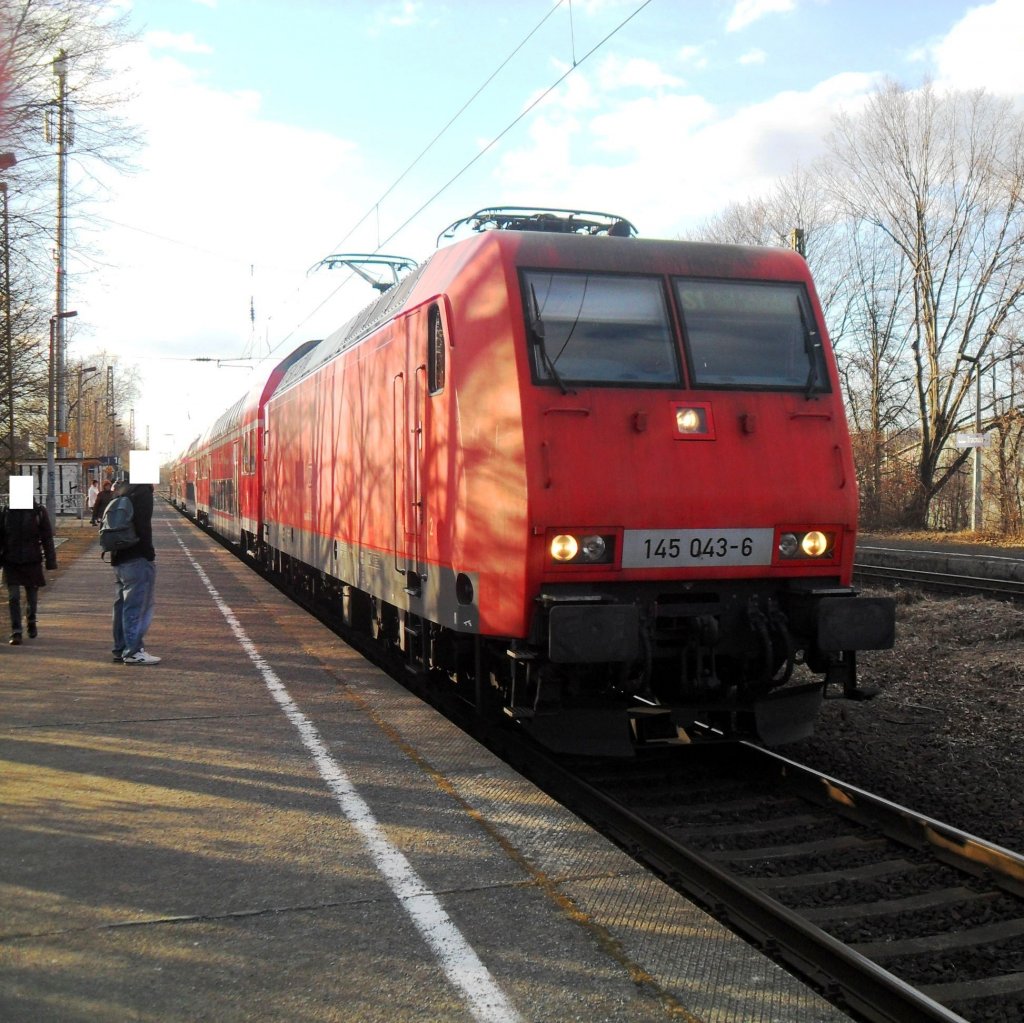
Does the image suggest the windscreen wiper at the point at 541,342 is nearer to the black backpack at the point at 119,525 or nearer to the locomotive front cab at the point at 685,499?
the locomotive front cab at the point at 685,499

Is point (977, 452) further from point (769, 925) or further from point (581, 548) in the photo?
point (769, 925)

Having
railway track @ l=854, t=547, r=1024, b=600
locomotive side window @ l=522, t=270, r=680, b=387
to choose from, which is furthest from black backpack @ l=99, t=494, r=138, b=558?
railway track @ l=854, t=547, r=1024, b=600

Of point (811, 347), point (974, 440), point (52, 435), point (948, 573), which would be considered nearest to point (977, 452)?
point (974, 440)

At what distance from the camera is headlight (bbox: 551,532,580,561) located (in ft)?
19.4

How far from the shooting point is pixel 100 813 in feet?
17.0

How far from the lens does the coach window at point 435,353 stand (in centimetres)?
691

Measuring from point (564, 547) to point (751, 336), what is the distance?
191 centimetres

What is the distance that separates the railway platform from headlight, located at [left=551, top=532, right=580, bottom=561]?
1.20 m

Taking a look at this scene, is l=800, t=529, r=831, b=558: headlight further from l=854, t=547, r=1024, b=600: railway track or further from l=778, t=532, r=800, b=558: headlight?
l=854, t=547, r=1024, b=600: railway track

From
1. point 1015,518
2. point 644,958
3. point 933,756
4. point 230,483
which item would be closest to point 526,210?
point 933,756

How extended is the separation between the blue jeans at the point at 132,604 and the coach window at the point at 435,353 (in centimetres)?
395

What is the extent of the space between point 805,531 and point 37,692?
5.80m

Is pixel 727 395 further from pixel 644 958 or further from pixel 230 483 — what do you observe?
pixel 230 483

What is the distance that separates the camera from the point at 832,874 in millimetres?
5023
